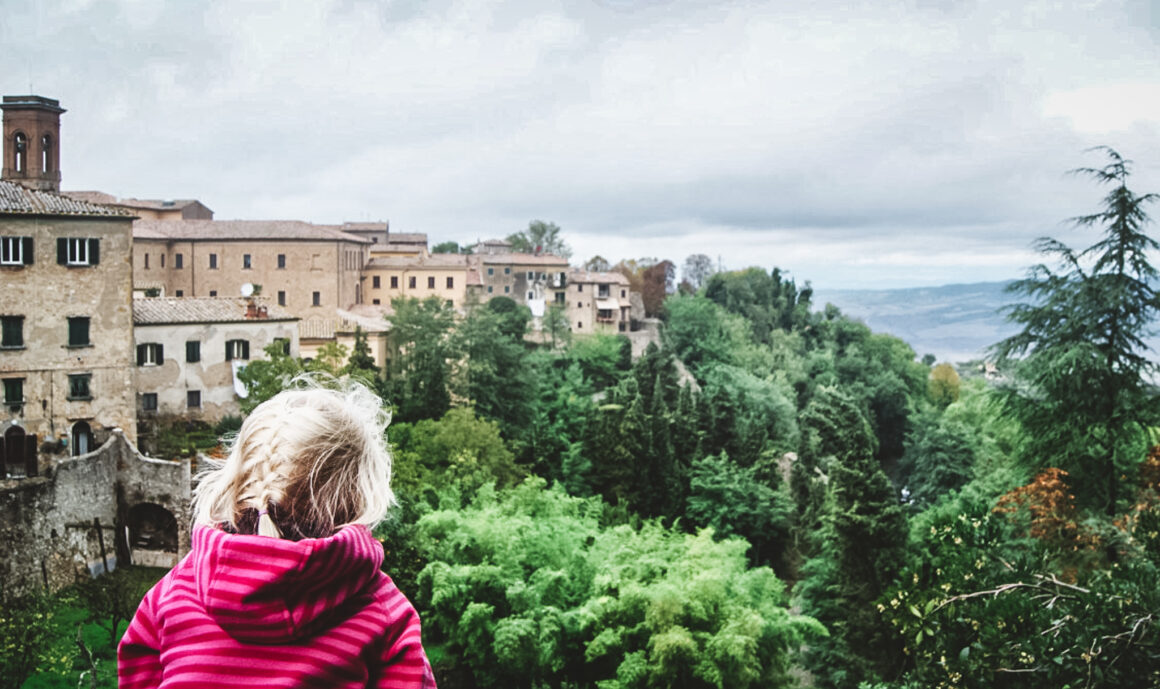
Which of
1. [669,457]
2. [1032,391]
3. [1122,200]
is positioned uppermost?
[1122,200]

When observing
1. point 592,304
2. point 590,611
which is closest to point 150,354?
point 590,611

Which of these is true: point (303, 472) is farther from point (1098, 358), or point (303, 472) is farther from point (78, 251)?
point (78, 251)

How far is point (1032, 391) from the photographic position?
18.1 m

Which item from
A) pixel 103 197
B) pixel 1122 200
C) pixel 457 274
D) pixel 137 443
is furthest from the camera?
pixel 457 274

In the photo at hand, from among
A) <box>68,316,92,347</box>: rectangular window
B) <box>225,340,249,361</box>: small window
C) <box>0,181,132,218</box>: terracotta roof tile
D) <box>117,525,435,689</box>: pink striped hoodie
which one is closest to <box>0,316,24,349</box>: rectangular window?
<box>68,316,92,347</box>: rectangular window

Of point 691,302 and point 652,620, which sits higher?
point 691,302

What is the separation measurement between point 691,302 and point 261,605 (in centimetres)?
6817

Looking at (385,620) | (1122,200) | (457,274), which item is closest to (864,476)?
(1122,200)

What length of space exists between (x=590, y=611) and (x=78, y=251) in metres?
17.4

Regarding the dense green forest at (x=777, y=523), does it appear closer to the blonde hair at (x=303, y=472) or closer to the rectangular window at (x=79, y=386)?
the rectangular window at (x=79, y=386)

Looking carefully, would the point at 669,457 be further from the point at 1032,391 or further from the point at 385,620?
the point at 385,620

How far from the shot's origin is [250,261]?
4725cm

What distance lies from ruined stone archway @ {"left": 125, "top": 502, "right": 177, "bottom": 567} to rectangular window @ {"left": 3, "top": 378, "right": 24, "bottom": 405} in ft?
19.8

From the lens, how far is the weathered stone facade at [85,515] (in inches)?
701
